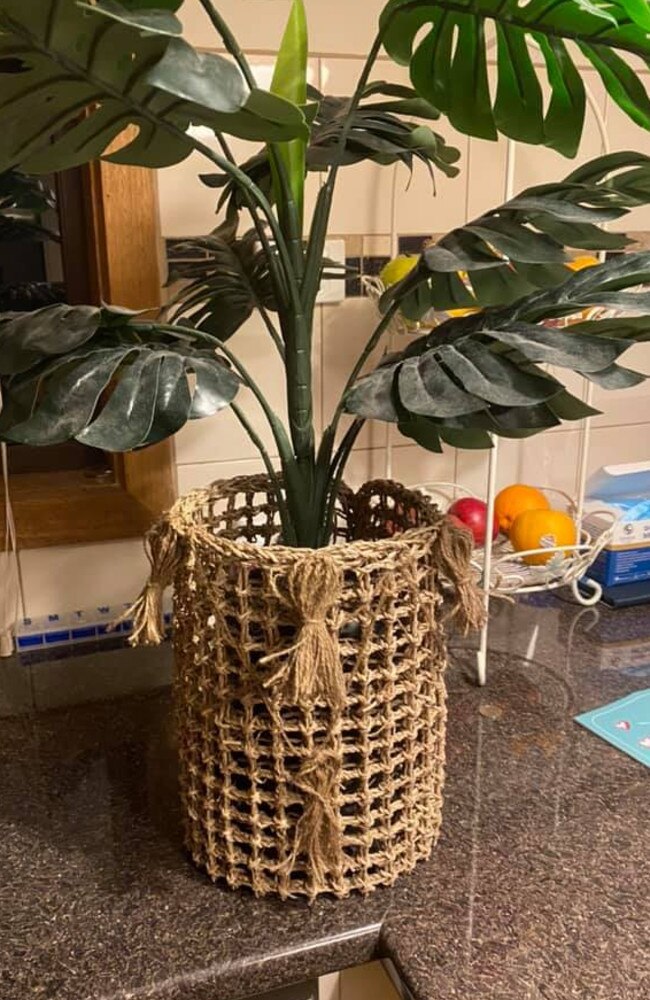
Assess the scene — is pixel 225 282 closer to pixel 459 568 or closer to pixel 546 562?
pixel 459 568

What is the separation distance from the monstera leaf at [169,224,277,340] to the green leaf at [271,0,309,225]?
0.24 metres

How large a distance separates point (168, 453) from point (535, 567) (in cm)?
50

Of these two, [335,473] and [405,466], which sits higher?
[335,473]

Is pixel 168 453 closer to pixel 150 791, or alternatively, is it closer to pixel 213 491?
pixel 213 491

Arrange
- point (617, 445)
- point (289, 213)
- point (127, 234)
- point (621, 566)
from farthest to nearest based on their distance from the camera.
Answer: point (617, 445) → point (621, 566) → point (127, 234) → point (289, 213)

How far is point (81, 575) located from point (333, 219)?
A: 575mm

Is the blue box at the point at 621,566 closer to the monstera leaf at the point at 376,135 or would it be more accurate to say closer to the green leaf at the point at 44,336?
the monstera leaf at the point at 376,135

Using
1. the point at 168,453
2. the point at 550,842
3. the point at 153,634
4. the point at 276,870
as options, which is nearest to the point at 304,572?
the point at 153,634

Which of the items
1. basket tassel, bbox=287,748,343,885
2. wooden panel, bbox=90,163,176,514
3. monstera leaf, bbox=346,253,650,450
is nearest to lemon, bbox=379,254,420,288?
wooden panel, bbox=90,163,176,514

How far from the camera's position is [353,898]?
75cm

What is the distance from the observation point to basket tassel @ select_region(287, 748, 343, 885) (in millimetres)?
703

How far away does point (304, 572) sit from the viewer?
649 millimetres

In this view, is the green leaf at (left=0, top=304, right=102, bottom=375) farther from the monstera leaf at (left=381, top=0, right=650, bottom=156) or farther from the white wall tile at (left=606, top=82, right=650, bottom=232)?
the white wall tile at (left=606, top=82, right=650, bottom=232)

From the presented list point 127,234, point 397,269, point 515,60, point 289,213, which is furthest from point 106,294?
point 515,60
